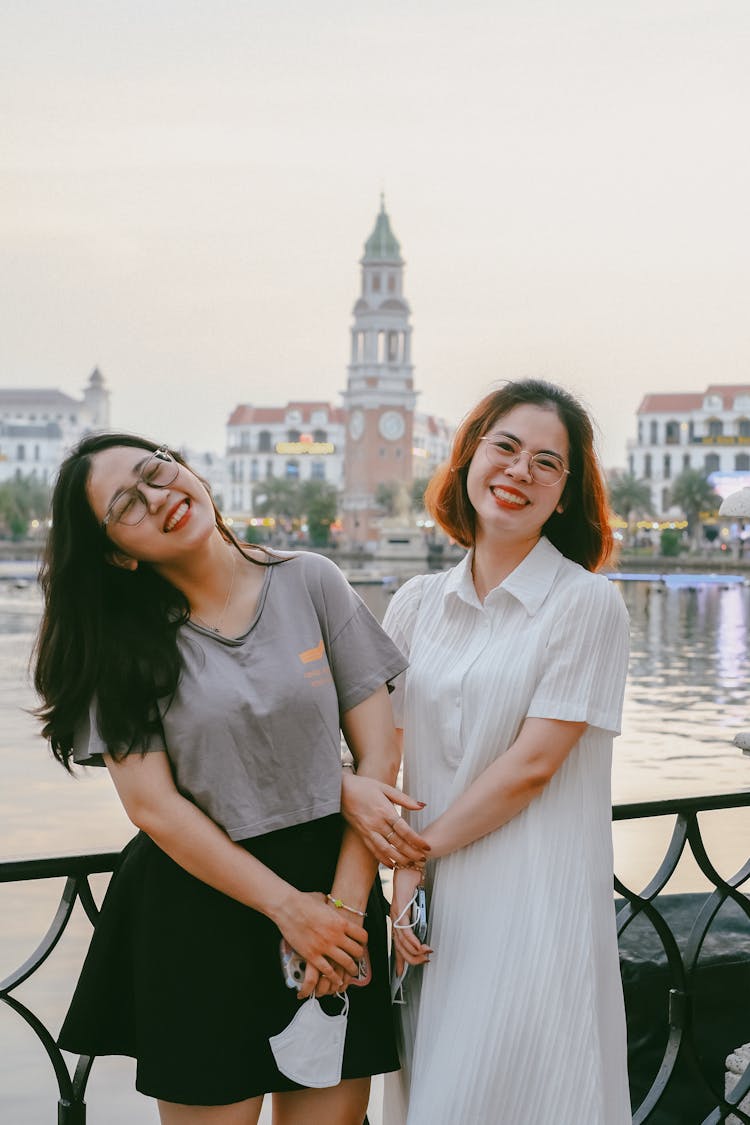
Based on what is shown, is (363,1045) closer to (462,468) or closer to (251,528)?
(462,468)

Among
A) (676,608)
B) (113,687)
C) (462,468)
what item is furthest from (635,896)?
(676,608)

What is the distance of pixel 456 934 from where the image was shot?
69.8 inches

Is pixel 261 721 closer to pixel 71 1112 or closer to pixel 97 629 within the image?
pixel 97 629

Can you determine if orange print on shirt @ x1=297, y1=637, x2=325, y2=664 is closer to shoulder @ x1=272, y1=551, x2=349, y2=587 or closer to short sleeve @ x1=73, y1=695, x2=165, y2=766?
shoulder @ x1=272, y1=551, x2=349, y2=587

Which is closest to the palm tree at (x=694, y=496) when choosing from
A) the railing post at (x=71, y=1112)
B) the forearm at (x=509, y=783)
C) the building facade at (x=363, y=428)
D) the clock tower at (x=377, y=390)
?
the building facade at (x=363, y=428)

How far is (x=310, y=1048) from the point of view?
65.0 inches

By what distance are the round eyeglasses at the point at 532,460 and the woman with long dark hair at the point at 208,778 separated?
12.6 inches

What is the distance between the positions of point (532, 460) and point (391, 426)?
81991 mm

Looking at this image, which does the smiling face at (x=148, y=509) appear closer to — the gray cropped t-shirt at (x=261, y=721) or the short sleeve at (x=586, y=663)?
the gray cropped t-shirt at (x=261, y=721)

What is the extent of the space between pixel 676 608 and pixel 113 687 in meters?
32.7

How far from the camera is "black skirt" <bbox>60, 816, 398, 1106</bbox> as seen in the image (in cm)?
165

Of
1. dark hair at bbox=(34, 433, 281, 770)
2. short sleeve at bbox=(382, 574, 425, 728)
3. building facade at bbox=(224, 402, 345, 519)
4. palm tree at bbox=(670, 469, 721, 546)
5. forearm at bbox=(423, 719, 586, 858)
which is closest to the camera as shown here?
dark hair at bbox=(34, 433, 281, 770)

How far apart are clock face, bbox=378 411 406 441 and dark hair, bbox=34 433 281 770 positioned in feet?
268

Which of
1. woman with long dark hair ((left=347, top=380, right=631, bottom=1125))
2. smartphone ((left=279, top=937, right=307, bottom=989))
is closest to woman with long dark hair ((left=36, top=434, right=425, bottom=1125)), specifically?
smartphone ((left=279, top=937, right=307, bottom=989))
